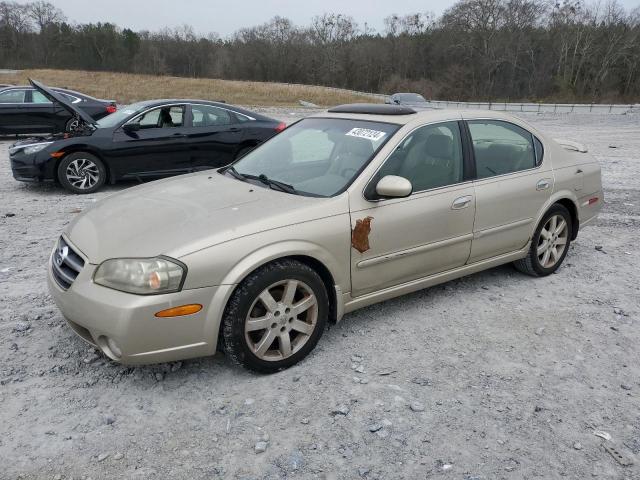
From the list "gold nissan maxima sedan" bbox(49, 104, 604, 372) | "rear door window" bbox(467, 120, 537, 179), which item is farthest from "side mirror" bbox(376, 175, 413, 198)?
"rear door window" bbox(467, 120, 537, 179)

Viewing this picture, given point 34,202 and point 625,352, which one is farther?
point 34,202

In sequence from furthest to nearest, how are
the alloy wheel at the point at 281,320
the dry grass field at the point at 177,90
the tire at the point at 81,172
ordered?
the dry grass field at the point at 177,90
the tire at the point at 81,172
the alloy wheel at the point at 281,320

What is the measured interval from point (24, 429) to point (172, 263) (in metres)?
1.15

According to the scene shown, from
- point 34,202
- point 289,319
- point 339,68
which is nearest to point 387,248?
point 289,319

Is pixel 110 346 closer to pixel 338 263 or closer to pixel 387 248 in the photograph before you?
pixel 338 263

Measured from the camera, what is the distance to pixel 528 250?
463cm

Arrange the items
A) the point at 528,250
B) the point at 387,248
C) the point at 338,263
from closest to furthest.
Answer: the point at 338,263
the point at 387,248
the point at 528,250

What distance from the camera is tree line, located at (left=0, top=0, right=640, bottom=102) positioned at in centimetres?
5550

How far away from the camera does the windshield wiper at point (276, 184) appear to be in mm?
3592

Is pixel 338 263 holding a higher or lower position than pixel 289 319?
higher

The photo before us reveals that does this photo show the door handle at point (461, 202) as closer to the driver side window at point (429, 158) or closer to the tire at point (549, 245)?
the driver side window at point (429, 158)

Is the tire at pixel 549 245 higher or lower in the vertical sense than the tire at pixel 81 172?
lower

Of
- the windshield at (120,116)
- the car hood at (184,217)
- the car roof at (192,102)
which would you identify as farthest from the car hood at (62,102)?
the car hood at (184,217)

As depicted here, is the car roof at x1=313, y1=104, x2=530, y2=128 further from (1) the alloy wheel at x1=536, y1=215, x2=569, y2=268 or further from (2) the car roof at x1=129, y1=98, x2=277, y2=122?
(2) the car roof at x1=129, y1=98, x2=277, y2=122
